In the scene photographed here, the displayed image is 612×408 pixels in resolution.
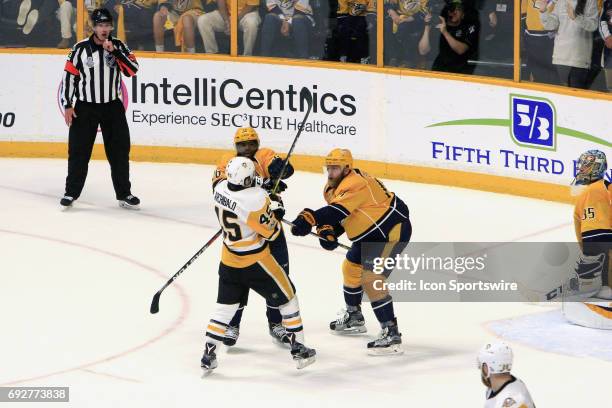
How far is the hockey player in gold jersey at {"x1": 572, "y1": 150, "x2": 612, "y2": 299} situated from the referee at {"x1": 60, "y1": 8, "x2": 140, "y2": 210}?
412 cm

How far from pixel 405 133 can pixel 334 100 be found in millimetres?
702

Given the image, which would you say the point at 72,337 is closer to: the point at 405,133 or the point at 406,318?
the point at 406,318

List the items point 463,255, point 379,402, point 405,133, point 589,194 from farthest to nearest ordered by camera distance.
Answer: point 405,133 → point 463,255 → point 589,194 → point 379,402

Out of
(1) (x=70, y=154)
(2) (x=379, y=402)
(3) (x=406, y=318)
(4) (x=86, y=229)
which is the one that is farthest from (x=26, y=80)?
(2) (x=379, y=402)

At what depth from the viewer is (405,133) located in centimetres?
1186

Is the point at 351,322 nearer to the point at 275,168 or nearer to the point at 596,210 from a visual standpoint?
the point at 275,168

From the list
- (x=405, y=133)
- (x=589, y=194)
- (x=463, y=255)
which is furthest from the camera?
(x=405, y=133)

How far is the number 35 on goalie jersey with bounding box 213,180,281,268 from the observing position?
7074 millimetres

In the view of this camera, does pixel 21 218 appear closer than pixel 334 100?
Yes

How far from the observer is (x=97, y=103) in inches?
431

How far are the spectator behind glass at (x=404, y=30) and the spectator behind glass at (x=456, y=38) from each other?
0.56 ft

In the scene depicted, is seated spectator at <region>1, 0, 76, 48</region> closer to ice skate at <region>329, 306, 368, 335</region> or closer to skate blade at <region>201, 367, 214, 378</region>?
ice skate at <region>329, 306, 368, 335</region>

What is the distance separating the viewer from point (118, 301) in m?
8.73

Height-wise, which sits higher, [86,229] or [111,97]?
[111,97]
